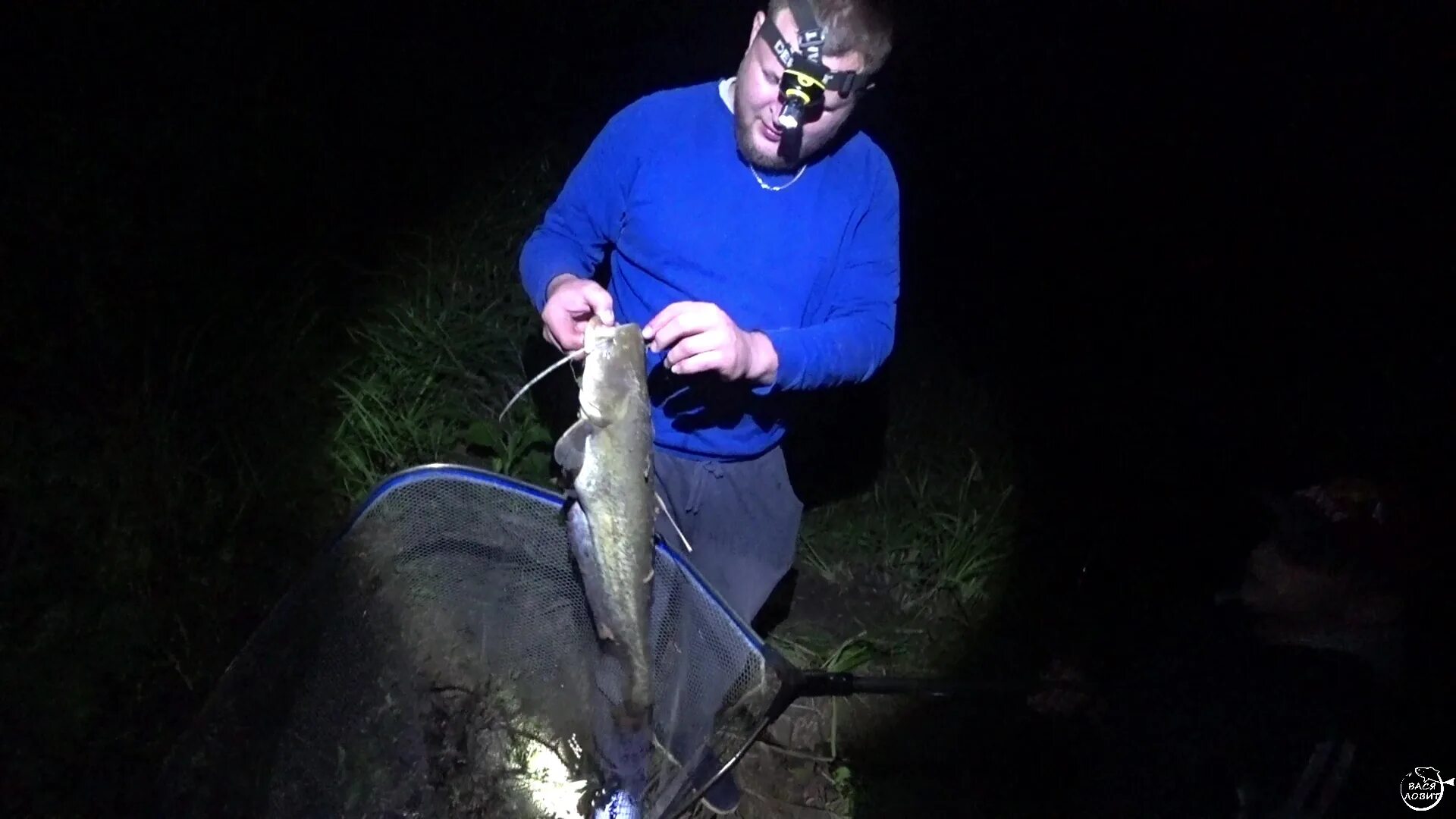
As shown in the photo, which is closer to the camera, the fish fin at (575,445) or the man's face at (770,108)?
the fish fin at (575,445)

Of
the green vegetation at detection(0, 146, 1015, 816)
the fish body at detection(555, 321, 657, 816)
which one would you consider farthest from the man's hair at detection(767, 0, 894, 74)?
the green vegetation at detection(0, 146, 1015, 816)

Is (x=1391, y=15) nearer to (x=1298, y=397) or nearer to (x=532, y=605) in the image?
(x=1298, y=397)

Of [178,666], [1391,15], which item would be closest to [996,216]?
[1391,15]

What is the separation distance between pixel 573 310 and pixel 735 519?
2.95ft

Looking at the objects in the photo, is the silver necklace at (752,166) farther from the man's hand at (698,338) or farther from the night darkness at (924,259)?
the night darkness at (924,259)

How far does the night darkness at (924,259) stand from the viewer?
2744 mm

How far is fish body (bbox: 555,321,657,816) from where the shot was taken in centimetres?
158

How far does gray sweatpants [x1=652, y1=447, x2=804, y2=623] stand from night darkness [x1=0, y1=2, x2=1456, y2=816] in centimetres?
104

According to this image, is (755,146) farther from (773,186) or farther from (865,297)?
(865,297)

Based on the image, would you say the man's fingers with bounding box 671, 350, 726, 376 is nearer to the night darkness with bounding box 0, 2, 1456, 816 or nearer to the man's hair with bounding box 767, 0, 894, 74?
the man's hair with bounding box 767, 0, 894, 74

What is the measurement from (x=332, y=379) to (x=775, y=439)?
1.98 m

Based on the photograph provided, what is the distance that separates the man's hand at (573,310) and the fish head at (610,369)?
143 millimetres

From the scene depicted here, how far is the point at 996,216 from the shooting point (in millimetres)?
4473

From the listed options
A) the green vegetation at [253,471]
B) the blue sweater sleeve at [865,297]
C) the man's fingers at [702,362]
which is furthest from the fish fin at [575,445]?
the green vegetation at [253,471]
